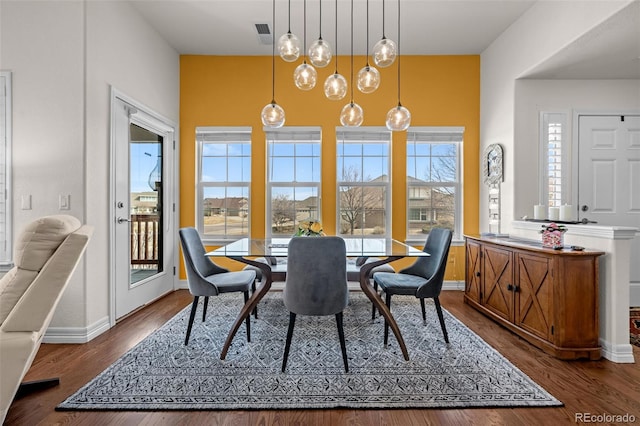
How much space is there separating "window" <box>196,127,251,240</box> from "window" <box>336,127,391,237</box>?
130cm

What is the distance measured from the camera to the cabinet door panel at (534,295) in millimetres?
2468

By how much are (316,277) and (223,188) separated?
9.08ft

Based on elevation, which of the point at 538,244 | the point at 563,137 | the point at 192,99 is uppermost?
the point at 192,99

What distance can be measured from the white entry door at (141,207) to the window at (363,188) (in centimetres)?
225

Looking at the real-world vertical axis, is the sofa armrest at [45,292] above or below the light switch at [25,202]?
below

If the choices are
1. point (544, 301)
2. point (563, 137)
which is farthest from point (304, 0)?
point (544, 301)

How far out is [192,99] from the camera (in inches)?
172

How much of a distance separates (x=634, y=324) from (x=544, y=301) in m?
1.39

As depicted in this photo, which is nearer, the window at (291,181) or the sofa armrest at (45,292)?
the sofa armrest at (45,292)

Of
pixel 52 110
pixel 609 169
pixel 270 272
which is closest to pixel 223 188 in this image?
pixel 52 110

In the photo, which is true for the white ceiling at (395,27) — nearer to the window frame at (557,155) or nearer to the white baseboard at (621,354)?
the window frame at (557,155)

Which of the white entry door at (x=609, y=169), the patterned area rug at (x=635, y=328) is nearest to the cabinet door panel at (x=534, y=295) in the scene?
the patterned area rug at (x=635, y=328)

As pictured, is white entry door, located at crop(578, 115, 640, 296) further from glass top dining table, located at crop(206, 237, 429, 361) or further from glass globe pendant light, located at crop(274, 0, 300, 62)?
glass globe pendant light, located at crop(274, 0, 300, 62)

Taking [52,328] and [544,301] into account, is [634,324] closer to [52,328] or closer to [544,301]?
[544,301]
